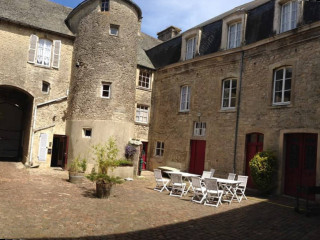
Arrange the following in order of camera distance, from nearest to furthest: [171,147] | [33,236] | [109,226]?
[33,236]
[109,226]
[171,147]

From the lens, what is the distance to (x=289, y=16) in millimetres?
11367

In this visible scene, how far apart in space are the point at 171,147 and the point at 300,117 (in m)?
7.76

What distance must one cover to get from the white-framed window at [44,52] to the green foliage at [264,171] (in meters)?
11.6

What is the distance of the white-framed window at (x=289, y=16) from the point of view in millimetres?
11151

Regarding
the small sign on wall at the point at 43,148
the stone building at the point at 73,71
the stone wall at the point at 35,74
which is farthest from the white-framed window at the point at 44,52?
the small sign on wall at the point at 43,148

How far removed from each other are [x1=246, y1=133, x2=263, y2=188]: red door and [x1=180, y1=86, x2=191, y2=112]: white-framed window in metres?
4.35

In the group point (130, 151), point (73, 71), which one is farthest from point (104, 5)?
point (130, 151)

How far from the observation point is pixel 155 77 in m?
18.5

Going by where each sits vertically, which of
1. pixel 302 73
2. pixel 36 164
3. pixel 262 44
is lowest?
pixel 36 164

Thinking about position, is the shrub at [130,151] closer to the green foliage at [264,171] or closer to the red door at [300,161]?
the green foliage at [264,171]

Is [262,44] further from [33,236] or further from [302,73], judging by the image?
[33,236]

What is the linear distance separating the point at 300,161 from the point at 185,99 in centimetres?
735

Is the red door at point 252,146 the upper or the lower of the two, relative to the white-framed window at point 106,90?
lower

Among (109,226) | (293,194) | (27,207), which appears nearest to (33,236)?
(109,226)
